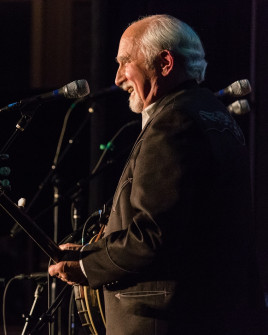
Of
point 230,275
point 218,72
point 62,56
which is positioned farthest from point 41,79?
point 230,275

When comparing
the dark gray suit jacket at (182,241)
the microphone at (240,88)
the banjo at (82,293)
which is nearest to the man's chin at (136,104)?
the dark gray suit jacket at (182,241)

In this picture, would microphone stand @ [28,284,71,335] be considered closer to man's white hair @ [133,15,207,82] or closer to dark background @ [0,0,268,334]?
dark background @ [0,0,268,334]

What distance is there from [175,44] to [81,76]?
3761 mm

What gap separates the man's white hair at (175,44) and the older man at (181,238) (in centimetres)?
16

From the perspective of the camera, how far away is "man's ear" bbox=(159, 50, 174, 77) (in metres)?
2.49

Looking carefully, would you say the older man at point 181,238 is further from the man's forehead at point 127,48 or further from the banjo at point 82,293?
the man's forehead at point 127,48

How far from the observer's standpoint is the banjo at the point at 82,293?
8.34 feet

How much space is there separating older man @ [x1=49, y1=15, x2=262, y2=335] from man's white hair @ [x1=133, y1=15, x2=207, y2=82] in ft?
0.52

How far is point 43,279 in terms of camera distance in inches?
137

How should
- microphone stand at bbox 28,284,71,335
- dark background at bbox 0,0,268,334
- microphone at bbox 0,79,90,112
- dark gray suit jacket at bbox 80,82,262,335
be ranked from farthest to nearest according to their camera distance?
1. dark background at bbox 0,0,268,334
2. microphone stand at bbox 28,284,71,335
3. microphone at bbox 0,79,90,112
4. dark gray suit jacket at bbox 80,82,262,335

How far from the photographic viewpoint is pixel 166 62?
2500 millimetres

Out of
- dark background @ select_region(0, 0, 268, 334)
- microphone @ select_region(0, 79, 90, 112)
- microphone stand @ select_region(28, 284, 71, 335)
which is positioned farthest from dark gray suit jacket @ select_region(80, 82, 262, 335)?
dark background @ select_region(0, 0, 268, 334)

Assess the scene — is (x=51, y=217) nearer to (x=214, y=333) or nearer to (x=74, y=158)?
(x=74, y=158)

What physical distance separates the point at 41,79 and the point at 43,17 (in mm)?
607
